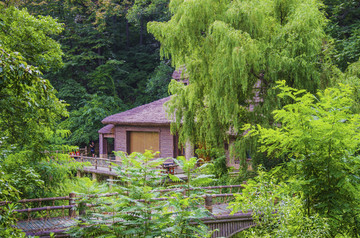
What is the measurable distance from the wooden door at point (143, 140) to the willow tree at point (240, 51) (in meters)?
9.86

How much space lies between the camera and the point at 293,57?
13.5m

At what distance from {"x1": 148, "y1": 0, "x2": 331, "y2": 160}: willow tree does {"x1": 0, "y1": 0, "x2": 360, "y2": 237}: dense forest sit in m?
Result: 0.04

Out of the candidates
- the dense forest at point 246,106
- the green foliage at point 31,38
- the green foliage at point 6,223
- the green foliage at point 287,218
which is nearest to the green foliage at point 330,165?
the dense forest at point 246,106

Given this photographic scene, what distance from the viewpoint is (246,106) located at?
14703mm

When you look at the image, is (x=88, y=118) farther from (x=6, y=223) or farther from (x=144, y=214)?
(x=6, y=223)

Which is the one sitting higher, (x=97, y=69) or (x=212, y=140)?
(x=97, y=69)

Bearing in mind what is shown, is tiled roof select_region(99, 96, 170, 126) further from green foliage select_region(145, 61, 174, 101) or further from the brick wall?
green foliage select_region(145, 61, 174, 101)

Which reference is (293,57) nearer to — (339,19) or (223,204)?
(223,204)

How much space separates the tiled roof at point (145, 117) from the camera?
23750mm

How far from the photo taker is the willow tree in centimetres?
1334

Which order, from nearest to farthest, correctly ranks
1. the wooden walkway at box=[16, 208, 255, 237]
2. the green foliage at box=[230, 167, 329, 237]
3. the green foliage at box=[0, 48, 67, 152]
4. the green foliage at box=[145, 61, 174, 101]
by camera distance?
1. the green foliage at box=[230, 167, 329, 237]
2. the green foliage at box=[0, 48, 67, 152]
3. the wooden walkway at box=[16, 208, 255, 237]
4. the green foliage at box=[145, 61, 174, 101]

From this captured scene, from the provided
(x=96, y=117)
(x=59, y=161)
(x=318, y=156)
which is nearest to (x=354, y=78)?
(x=318, y=156)

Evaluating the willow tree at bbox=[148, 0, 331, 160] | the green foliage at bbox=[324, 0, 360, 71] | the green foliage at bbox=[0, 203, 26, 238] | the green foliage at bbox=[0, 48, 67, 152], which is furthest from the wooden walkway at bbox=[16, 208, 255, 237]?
the green foliage at bbox=[324, 0, 360, 71]

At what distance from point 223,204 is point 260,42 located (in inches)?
234
